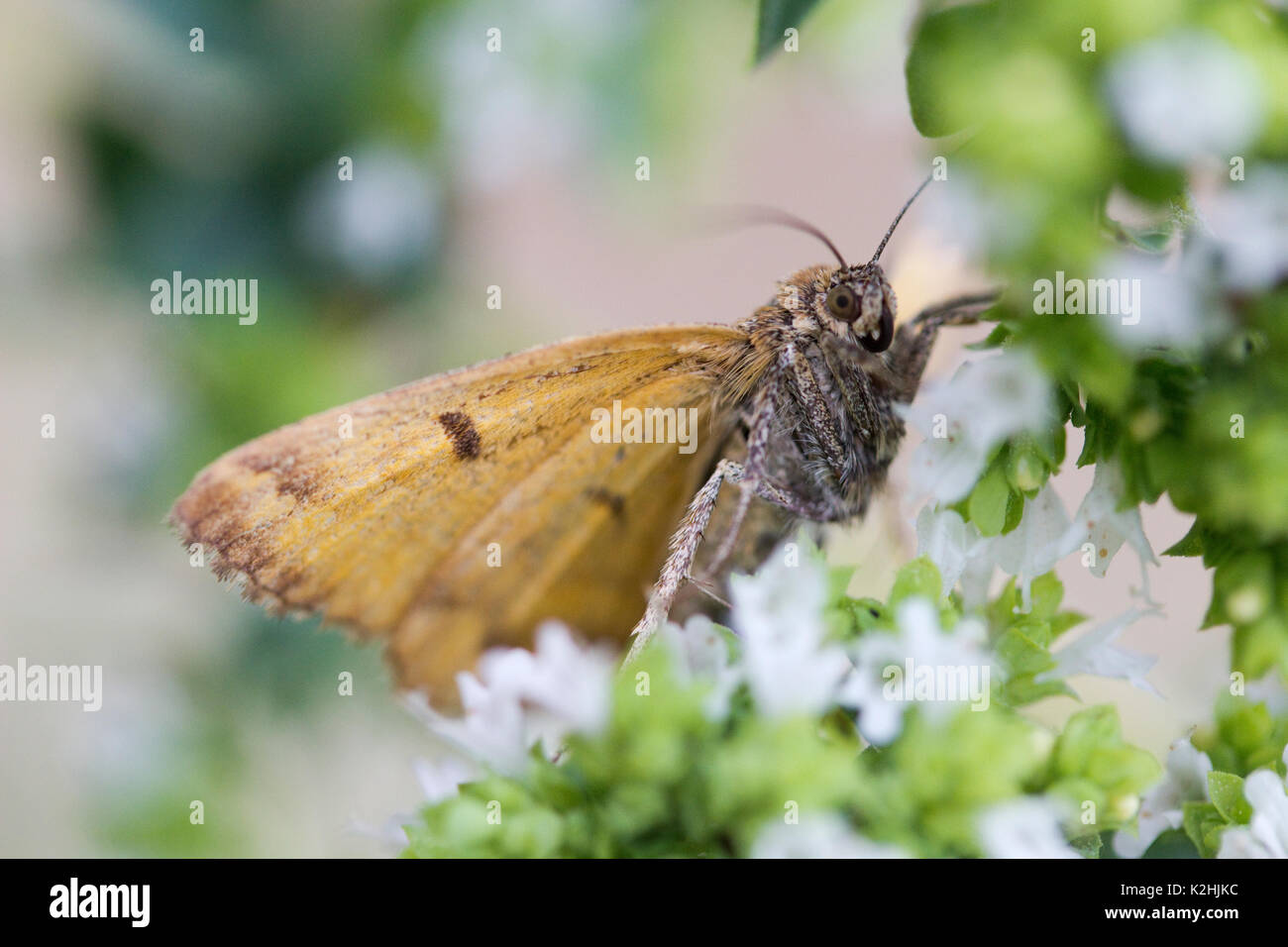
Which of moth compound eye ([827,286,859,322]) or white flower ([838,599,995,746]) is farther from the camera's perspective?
moth compound eye ([827,286,859,322])

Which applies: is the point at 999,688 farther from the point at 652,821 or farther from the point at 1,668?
the point at 1,668

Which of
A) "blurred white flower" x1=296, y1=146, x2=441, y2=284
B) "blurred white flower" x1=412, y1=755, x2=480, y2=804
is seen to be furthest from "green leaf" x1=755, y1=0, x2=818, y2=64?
"blurred white flower" x1=296, y1=146, x2=441, y2=284

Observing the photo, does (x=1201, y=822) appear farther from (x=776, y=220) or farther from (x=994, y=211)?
(x=776, y=220)

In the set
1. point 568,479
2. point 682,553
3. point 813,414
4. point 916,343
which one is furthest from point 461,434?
point 916,343

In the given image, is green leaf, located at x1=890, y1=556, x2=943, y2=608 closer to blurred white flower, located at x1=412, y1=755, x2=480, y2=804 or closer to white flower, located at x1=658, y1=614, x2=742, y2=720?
white flower, located at x1=658, y1=614, x2=742, y2=720

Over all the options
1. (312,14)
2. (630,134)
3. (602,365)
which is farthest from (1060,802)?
(312,14)

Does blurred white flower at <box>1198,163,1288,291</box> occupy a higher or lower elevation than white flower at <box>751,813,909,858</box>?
higher
